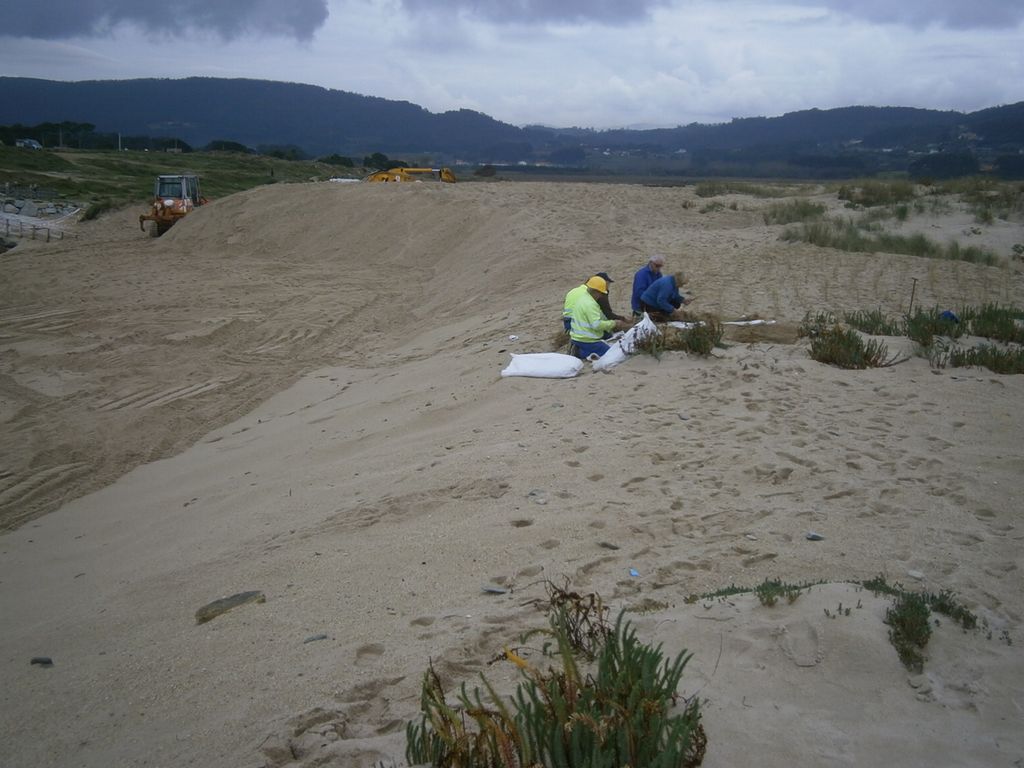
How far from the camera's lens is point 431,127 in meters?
144

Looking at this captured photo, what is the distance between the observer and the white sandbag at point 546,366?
8727 millimetres

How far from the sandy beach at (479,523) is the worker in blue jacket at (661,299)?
47.7 inches

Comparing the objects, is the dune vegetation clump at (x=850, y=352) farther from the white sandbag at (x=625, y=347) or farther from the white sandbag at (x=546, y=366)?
the white sandbag at (x=546, y=366)

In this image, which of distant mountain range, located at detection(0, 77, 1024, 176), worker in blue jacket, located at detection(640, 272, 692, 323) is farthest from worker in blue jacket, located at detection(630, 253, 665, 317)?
distant mountain range, located at detection(0, 77, 1024, 176)

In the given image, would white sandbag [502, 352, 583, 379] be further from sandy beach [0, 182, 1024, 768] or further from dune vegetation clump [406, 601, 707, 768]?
dune vegetation clump [406, 601, 707, 768]

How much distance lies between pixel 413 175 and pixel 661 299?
22271 millimetres

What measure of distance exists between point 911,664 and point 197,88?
21713cm

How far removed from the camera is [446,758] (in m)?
2.80

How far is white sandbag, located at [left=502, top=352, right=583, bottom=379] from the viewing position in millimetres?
8727

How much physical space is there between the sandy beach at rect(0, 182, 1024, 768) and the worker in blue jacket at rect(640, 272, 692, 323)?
3.97ft

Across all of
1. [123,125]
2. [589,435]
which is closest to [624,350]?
[589,435]

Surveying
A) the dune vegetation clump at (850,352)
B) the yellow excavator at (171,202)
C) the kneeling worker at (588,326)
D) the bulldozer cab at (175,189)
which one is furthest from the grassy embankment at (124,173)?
the dune vegetation clump at (850,352)

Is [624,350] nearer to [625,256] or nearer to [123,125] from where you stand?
[625,256]

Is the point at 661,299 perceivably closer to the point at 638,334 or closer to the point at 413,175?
the point at 638,334
